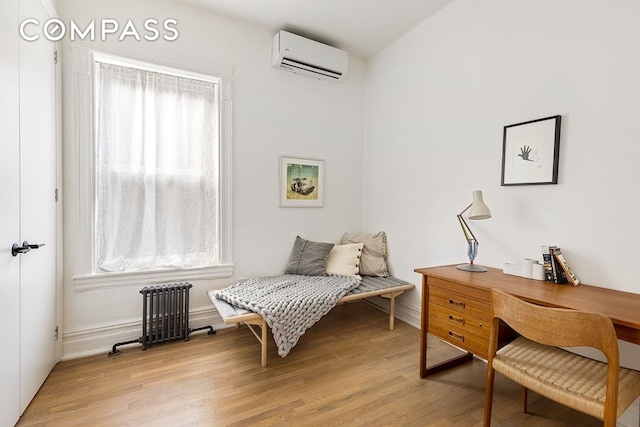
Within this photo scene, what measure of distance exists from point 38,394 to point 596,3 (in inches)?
163

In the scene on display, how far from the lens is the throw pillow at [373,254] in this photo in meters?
3.24

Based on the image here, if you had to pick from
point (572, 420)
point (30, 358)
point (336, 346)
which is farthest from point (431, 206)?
point (30, 358)

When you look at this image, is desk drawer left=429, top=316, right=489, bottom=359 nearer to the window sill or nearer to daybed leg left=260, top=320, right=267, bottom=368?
daybed leg left=260, top=320, right=267, bottom=368

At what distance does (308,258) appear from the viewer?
3.15 meters

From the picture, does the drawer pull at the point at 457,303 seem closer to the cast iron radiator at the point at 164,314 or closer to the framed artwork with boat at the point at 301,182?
the framed artwork with boat at the point at 301,182

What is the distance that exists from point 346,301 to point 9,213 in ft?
7.40

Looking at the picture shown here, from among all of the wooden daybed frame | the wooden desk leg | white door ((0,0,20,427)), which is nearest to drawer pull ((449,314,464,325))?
the wooden desk leg

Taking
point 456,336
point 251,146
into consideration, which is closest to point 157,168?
point 251,146

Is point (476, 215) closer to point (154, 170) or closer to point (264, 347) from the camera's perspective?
point (264, 347)

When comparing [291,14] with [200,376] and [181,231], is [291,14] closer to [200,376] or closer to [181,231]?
[181,231]

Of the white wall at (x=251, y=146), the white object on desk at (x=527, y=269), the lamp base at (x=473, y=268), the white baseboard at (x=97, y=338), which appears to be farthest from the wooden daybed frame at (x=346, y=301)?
the white object on desk at (x=527, y=269)

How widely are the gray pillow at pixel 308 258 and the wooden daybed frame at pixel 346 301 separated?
18.4 inches

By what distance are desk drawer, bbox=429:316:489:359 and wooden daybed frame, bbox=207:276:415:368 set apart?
74 centimetres

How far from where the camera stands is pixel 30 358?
1.78 meters
